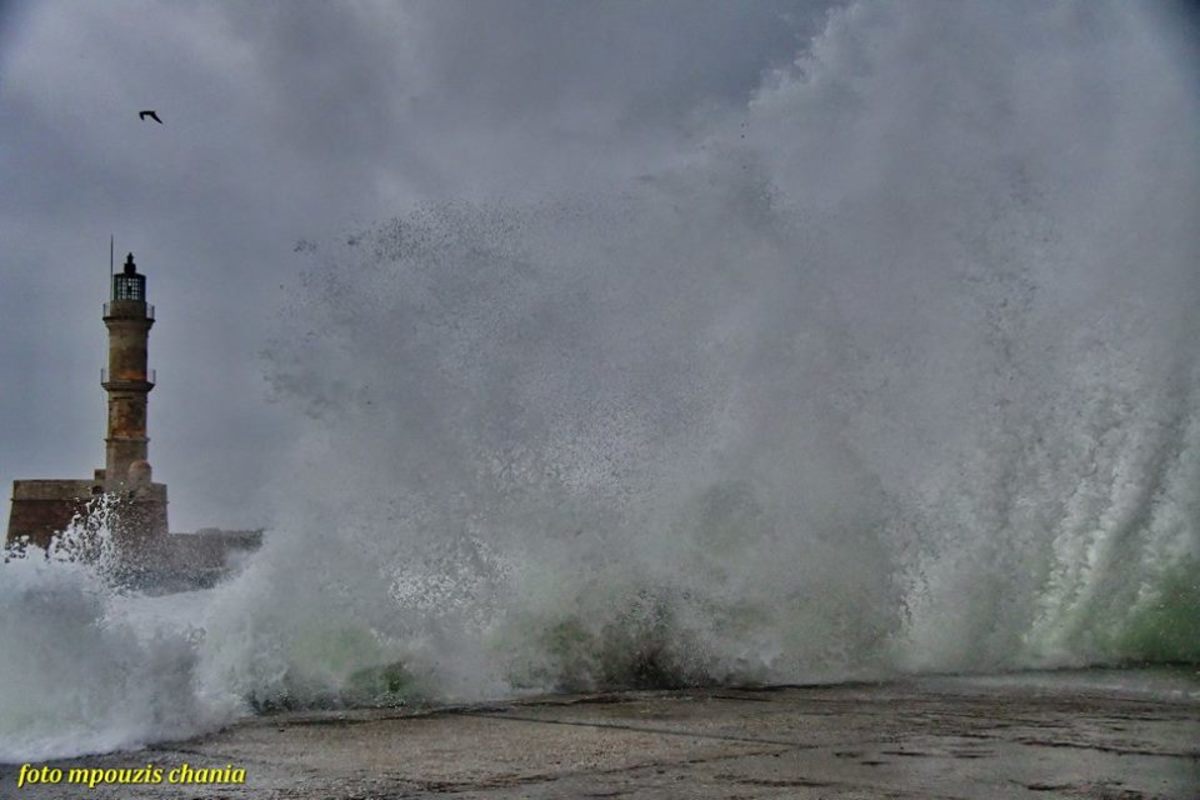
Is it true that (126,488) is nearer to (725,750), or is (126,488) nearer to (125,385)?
(125,385)

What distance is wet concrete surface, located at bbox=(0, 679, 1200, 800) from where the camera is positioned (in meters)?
4.48

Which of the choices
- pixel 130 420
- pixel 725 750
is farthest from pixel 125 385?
pixel 725 750

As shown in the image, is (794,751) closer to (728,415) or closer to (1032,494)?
(728,415)

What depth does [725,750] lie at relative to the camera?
5.28 m

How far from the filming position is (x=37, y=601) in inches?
258

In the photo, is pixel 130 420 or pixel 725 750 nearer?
pixel 725 750

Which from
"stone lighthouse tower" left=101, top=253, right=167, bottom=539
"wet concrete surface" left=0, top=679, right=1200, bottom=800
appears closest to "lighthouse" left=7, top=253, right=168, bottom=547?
"stone lighthouse tower" left=101, top=253, right=167, bottom=539

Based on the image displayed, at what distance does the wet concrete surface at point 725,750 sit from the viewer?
4480 millimetres

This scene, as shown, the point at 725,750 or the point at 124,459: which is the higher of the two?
the point at 124,459

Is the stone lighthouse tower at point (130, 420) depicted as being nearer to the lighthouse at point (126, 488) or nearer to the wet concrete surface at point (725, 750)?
the lighthouse at point (126, 488)

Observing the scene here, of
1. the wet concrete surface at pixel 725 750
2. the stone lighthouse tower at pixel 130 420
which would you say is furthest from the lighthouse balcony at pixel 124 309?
the wet concrete surface at pixel 725 750

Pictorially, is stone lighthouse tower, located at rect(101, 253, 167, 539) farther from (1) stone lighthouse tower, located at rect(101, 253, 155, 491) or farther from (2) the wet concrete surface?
(2) the wet concrete surface

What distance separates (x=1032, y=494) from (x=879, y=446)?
3.72ft

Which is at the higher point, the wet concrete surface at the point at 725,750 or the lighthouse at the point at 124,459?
the lighthouse at the point at 124,459
